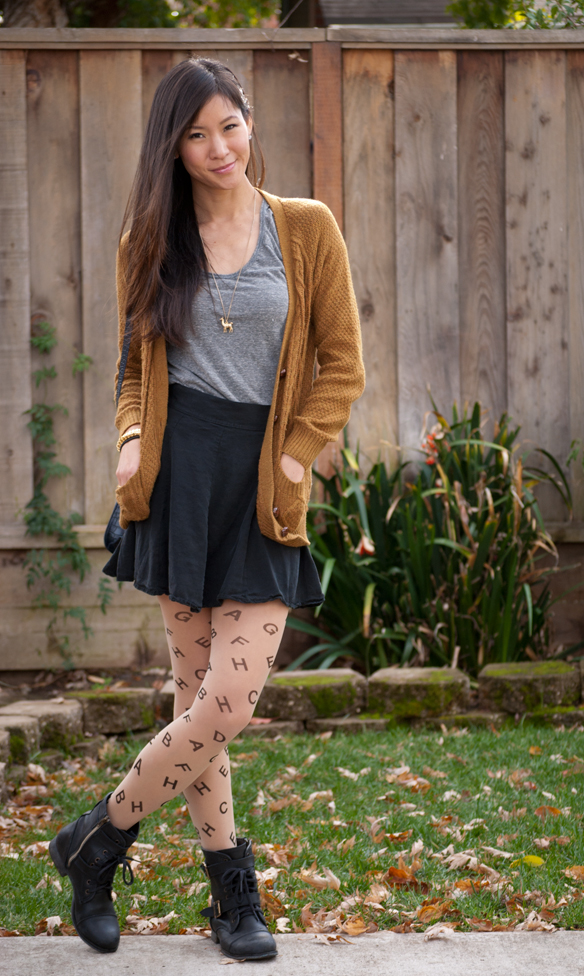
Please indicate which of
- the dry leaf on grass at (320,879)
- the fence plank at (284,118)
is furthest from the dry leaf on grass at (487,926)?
the fence plank at (284,118)

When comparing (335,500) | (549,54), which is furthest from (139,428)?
(549,54)

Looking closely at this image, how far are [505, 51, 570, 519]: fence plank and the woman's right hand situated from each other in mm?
2561

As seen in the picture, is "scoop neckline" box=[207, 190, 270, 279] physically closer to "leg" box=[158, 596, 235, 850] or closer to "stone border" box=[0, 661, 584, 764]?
"leg" box=[158, 596, 235, 850]

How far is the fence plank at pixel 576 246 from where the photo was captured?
13.6ft

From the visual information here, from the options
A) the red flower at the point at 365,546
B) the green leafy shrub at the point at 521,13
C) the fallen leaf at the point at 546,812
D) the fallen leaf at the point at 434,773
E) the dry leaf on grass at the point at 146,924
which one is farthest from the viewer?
the green leafy shrub at the point at 521,13

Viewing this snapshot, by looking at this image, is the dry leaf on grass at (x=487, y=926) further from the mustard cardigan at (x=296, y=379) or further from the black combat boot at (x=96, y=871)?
the mustard cardigan at (x=296, y=379)

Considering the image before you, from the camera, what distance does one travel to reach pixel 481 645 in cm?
389

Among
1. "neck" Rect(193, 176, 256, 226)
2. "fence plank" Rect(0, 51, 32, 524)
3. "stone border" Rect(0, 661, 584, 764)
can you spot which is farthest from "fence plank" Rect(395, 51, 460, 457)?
"neck" Rect(193, 176, 256, 226)

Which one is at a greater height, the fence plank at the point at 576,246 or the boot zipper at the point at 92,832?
the fence plank at the point at 576,246

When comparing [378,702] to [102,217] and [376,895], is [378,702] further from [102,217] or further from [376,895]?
[102,217]

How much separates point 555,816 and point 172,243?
196 centimetres

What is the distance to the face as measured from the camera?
1.92m

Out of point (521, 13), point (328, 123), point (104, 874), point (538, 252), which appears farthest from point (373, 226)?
point (104, 874)

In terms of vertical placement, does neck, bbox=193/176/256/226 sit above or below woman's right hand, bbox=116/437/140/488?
above
